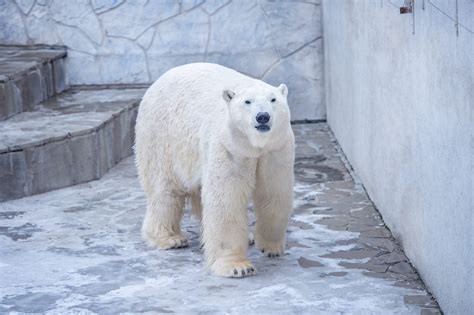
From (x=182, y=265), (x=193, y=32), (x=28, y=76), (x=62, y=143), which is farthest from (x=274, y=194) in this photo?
(x=193, y=32)

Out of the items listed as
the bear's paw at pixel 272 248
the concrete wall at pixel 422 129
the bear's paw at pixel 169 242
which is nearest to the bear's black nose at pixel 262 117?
the concrete wall at pixel 422 129

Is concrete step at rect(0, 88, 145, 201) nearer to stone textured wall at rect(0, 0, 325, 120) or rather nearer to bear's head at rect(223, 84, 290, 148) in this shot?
stone textured wall at rect(0, 0, 325, 120)

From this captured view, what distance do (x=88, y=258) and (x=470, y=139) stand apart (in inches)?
102

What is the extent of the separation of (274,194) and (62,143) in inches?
105

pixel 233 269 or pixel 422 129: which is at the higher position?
pixel 422 129

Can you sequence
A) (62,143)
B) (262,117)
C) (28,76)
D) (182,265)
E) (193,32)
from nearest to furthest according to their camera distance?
(262,117)
(182,265)
(62,143)
(28,76)
(193,32)

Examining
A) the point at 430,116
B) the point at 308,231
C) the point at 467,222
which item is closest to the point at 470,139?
the point at 467,222

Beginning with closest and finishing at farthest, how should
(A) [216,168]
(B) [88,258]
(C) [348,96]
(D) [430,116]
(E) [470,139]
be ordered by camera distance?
1. (E) [470,139]
2. (D) [430,116]
3. (A) [216,168]
4. (B) [88,258]
5. (C) [348,96]

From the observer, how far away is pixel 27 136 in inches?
293

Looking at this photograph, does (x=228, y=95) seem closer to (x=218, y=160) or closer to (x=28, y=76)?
(x=218, y=160)

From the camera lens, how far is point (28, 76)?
28.2 ft

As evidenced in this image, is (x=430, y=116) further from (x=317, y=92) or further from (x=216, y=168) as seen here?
(x=317, y=92)

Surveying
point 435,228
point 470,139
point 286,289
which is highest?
point 470,139

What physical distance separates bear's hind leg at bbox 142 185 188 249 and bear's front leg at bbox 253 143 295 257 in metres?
0.57
